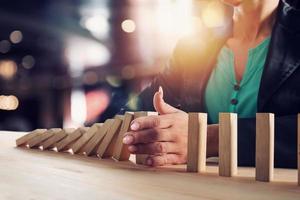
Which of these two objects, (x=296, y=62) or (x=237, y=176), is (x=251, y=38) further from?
(x=237, y=176)

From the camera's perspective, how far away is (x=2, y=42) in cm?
338

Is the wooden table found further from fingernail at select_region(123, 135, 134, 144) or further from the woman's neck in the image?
the woman's neck

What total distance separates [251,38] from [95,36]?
2128 mm

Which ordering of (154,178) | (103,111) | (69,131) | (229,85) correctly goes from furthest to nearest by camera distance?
(103,111), (229,85), (69,131), (154,178)

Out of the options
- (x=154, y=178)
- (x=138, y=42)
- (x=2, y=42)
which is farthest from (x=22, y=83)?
(x=154, y=178)

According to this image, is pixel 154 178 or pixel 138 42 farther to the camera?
pixel 138 42

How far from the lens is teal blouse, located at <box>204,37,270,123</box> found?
141 cm

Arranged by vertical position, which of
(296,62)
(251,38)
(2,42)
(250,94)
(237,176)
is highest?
(2,42)

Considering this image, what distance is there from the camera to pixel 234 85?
1.42 meters

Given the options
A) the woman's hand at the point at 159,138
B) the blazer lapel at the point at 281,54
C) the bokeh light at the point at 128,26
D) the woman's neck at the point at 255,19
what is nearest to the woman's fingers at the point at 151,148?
the woman's hand at the point at 159,138

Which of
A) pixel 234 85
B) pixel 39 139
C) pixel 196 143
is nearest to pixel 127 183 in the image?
pixel 196 143

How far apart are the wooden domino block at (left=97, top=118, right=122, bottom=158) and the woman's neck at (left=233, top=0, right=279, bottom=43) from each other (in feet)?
2.55

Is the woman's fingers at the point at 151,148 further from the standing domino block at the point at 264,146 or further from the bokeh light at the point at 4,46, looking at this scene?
the bokeh light at the point at 4,46

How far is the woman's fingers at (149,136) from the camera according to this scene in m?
0.81
